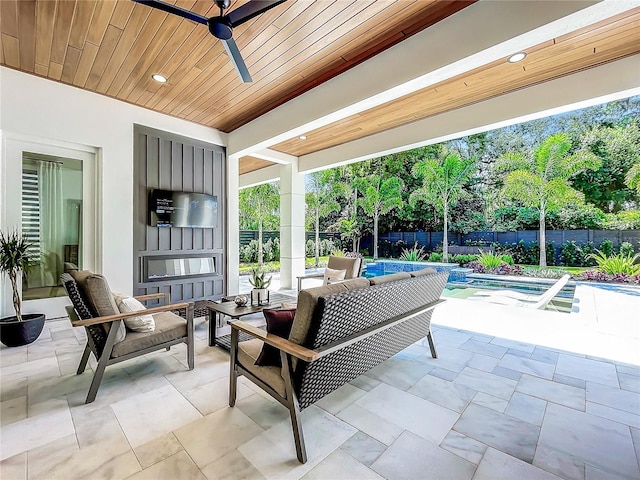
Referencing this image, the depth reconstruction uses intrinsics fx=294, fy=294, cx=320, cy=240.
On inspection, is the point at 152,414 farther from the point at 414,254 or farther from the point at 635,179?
the point at 414,254

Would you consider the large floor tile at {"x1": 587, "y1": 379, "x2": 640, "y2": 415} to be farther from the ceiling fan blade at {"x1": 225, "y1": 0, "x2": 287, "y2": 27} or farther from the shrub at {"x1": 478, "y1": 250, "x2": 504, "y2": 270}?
the shrub at {"x1": 478, "y1": 250, "x2": 504, "y2": 270}

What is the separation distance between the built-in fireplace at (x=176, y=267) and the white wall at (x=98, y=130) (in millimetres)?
255

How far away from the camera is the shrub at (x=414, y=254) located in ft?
36.0

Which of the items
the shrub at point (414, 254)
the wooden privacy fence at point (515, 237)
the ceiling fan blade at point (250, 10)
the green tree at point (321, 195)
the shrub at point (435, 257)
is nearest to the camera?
the ceiling fan blade at point (250, 10)

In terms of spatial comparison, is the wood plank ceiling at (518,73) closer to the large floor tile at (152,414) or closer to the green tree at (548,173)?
the large floor tile at (152,414)

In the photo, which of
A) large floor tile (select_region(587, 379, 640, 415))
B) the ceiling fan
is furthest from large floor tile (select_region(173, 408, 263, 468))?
the ceiling fan

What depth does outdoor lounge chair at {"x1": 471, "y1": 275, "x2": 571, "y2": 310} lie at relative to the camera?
18.1ft

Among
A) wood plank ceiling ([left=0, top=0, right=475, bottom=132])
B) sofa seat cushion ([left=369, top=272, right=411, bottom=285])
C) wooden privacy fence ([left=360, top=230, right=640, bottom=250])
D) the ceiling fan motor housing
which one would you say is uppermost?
wood plank ceiling ([left=0, top=0, right=475, bottom=132])

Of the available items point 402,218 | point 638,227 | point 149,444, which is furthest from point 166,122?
point 638,227

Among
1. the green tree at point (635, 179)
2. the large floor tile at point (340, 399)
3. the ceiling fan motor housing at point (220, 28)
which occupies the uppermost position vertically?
the ceiling fan motor housing at point (220, 28)

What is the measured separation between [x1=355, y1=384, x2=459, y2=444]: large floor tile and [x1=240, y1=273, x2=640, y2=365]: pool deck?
6.67ft

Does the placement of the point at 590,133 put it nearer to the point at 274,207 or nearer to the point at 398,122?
the point at 398,122

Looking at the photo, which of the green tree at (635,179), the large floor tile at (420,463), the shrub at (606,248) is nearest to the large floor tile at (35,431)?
the large floor tile at (420,463)

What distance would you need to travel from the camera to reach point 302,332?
1.68 meters
